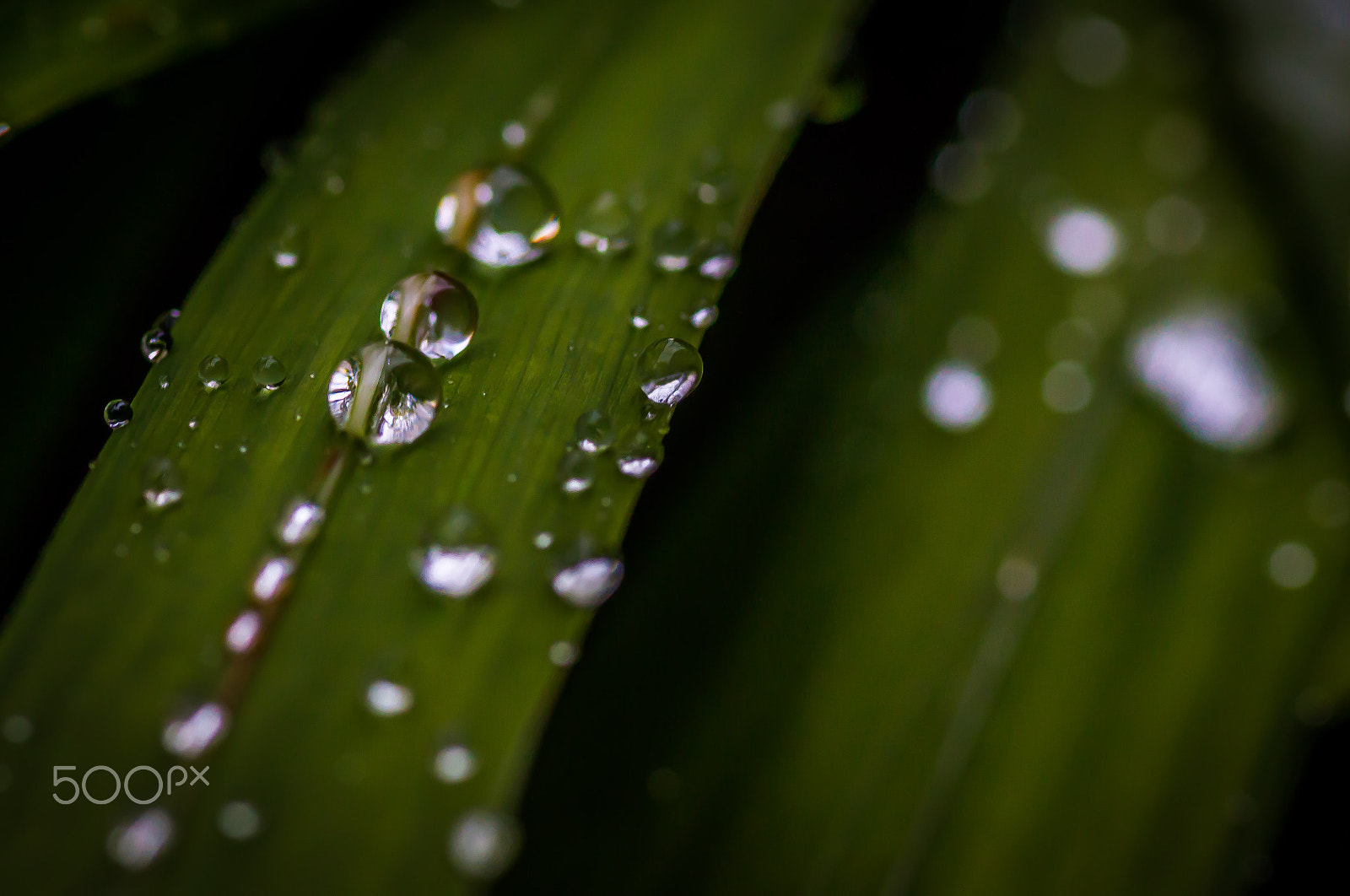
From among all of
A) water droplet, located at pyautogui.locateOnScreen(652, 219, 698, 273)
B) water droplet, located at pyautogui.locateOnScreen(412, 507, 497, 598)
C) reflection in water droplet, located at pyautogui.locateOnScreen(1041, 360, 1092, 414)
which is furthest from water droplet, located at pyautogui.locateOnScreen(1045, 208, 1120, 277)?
water droplet, located at pyautogui.locateOnScreen(412, 507, 497, 598)

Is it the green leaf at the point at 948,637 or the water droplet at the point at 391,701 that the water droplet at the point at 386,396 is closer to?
the water droplet at the point at 391,701

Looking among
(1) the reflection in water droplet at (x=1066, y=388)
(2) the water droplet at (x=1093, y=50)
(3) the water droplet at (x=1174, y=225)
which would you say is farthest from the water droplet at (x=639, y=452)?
(2) the water droplet at (x=1093, y=50)

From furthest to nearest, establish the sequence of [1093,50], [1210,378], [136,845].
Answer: [1093,50] < [1210,378] < [136,845]

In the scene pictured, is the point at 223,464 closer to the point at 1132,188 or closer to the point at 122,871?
the point at 122,871

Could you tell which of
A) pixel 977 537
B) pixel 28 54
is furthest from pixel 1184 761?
pixel 28 54

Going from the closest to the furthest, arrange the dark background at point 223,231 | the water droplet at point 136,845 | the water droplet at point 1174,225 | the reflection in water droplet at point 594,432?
the water droplet at point 136,845, the reflection in water droplet at point 594,432, the dark background at point 223,231, the water droplet at point 1174,225

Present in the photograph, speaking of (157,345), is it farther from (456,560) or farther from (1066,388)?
(1066,388)

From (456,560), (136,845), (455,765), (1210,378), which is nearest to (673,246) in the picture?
(456,560)
